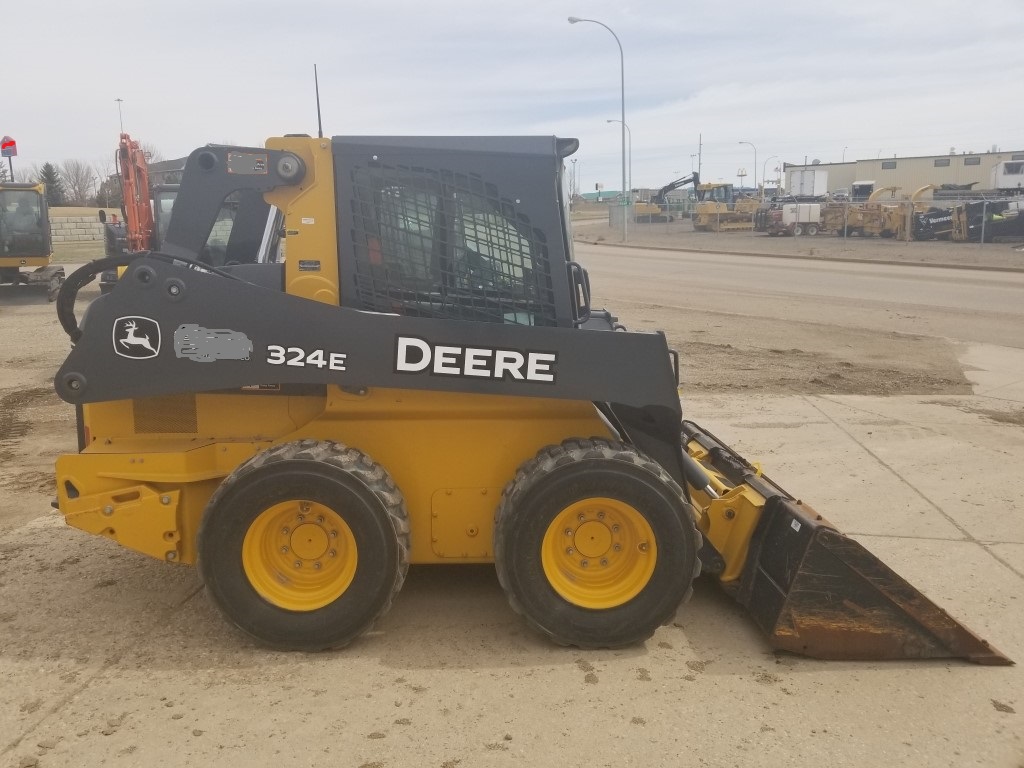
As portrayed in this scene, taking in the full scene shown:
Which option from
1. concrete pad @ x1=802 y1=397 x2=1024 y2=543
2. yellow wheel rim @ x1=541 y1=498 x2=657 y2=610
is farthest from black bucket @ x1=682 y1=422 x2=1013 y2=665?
concrete pad @ x1=802 y1=397 x2=1024 y2=543

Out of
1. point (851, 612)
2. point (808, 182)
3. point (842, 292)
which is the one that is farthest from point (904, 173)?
point (851, 612)

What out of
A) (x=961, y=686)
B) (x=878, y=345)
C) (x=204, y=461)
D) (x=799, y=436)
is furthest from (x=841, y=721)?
(x=878, y=345)

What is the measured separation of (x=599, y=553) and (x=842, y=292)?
1738 cm

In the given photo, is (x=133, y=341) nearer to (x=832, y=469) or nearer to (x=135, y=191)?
(x=832, y=469)

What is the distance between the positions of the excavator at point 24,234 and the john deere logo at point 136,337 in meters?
18.8

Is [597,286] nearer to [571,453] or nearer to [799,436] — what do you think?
[799,436]

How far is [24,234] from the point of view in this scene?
21250 millimetres

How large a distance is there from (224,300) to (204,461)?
85 centimetres

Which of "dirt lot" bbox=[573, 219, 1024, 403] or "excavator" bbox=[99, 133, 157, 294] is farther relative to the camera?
"excavator" bbox=[99, 133, 157, 294]

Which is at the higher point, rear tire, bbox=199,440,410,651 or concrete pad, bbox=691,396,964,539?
rear tire, bbox=199,440,410,651

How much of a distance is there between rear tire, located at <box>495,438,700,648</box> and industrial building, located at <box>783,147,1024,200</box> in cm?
6100

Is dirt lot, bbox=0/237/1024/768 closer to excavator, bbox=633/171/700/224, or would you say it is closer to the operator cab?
the operator cab

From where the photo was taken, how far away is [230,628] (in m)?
4.50

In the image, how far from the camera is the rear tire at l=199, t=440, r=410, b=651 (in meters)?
4.16
